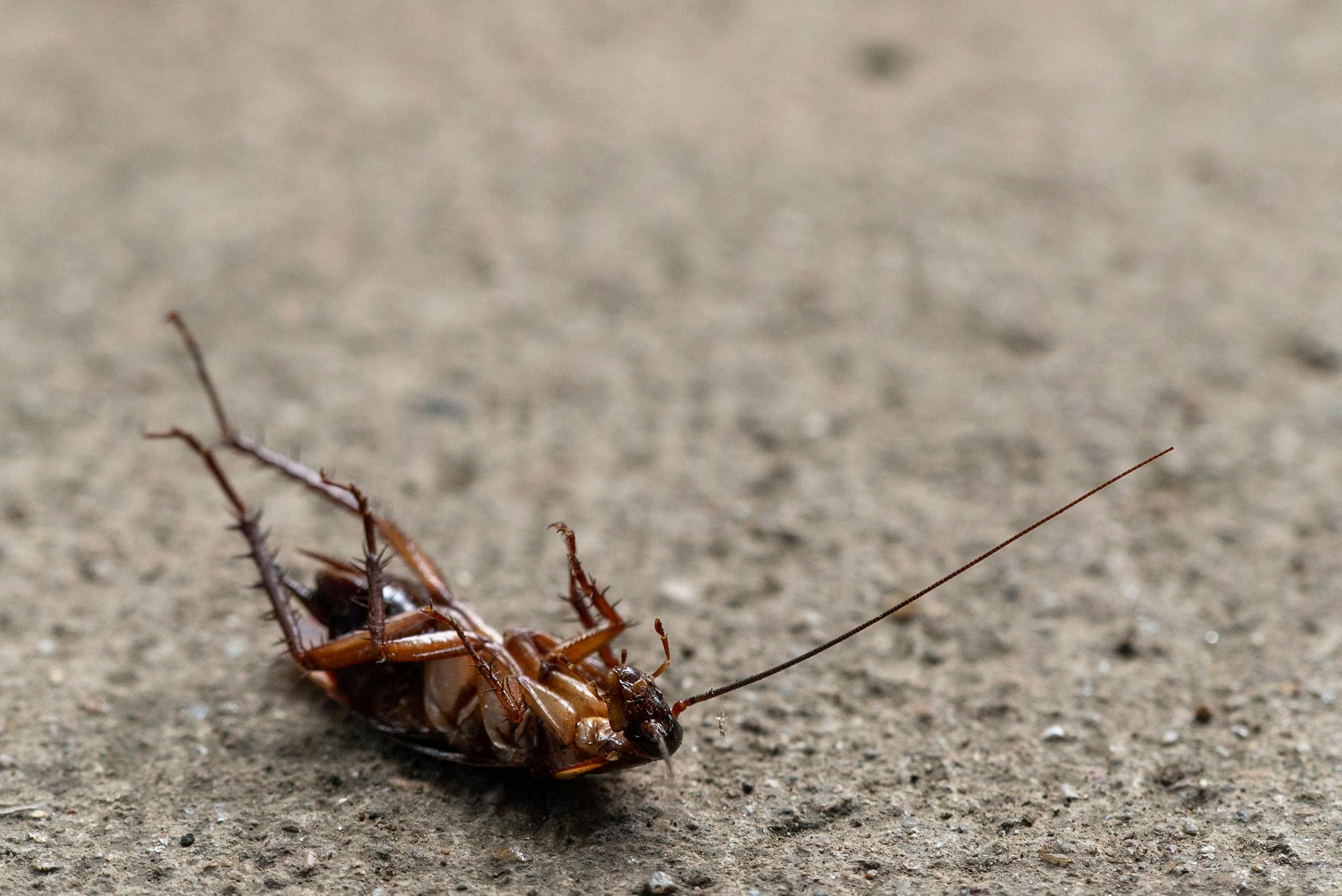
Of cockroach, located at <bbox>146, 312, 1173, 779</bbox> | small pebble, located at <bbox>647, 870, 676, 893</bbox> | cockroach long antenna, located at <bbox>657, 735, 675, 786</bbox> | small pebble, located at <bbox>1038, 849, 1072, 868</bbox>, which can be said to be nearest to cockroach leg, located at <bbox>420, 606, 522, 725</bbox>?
cockroach, located at <bbox>146, 312, 1173, 779</bbox>

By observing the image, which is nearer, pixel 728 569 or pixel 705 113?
pixel 728 569

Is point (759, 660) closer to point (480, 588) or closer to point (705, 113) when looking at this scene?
point (480, 588)

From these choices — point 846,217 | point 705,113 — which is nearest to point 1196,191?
point 846,217

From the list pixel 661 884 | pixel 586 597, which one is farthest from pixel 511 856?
pixel 586 597

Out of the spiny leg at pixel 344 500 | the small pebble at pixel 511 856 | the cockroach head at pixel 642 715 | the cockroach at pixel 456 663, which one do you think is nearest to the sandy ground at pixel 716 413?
the small pebble at pixel 511 856

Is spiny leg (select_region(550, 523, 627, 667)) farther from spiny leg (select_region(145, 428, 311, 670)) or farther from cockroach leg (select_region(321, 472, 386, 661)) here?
spiny leg (select_region(145, 428, 311, 670))

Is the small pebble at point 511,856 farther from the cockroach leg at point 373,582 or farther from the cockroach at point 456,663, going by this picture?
the cockroach leg at point 373,582

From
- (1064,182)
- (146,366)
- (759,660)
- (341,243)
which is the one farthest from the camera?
(1064,182)

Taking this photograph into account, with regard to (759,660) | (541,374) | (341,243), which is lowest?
(759,660)
